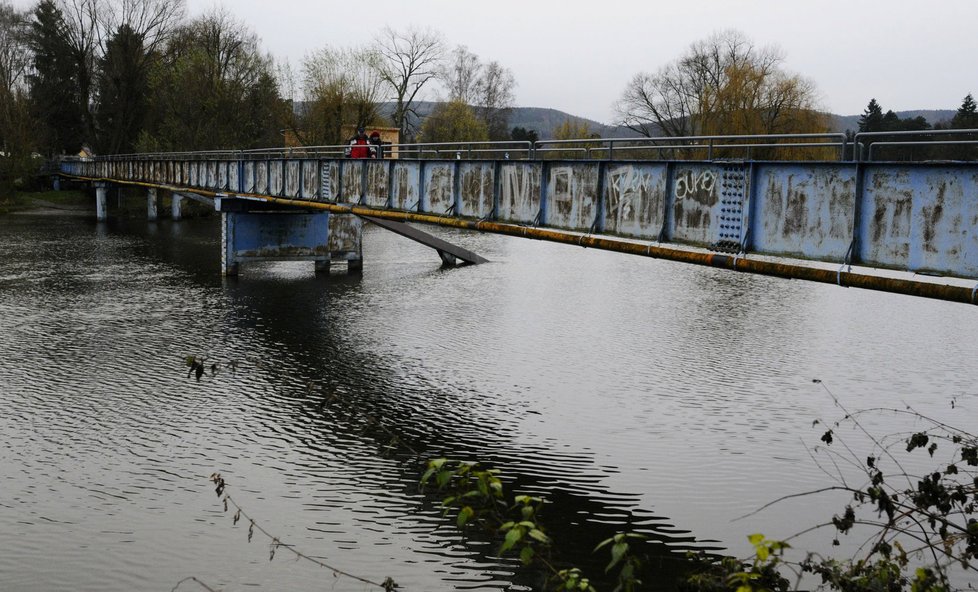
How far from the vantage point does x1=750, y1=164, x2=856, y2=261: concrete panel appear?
41.6 ft

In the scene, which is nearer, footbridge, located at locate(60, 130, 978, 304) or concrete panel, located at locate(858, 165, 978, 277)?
concrete panel, located at locate(858, 165, 978, 277)

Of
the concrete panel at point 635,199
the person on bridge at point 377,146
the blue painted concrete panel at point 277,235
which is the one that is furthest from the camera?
the blue painted concrete panel at point 277,235

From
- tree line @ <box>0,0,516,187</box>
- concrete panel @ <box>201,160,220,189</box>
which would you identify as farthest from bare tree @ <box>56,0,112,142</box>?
concrete panel @ <box>201,160,220,189</box>

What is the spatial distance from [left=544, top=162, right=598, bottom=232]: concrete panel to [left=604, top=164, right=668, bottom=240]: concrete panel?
1.18ft

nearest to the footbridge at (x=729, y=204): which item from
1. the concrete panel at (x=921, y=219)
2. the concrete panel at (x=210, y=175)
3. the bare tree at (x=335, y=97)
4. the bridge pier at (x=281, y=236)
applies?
the concrete panel at (x=921, y=219)

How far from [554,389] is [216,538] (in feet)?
29.1

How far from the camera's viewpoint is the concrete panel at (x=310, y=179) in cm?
2981

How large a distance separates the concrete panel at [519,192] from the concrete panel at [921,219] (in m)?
7.40

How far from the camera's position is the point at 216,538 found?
11656 mm

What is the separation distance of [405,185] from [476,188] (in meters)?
3.82

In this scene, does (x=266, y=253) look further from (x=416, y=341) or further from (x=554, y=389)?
(x=554, y=389)

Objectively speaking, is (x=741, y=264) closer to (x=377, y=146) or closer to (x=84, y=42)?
(x=377, y=146)

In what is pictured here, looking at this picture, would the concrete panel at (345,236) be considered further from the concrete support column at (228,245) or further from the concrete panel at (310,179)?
the concrete panel at (310,179)

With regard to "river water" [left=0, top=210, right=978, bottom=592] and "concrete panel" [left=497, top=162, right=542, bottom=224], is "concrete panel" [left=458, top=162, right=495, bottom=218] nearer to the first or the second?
"concrete panel" [left=497, top=162, right=542, bottom=224]
